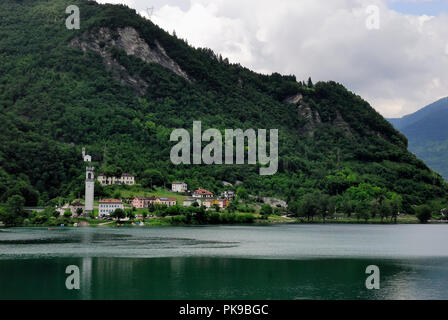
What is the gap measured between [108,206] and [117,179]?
24987 millimetres

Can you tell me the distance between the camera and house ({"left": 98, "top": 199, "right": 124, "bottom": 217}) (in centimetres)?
12208

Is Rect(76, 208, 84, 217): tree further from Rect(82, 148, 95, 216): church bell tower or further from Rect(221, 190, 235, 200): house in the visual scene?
Rect(221, 190, 235, 200): house

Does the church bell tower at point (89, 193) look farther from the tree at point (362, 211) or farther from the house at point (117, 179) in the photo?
the tree at point (362, 211)

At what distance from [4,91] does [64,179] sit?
210ft

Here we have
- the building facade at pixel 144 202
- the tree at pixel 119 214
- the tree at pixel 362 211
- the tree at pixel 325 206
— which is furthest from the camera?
the tree at pixel 362 211

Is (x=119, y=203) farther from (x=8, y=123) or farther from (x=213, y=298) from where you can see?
(x=213, y=298)

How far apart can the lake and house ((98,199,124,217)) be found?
4548 cm

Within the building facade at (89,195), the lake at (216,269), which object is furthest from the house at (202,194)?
the lake at (216,269)

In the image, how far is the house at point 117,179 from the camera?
146 metres

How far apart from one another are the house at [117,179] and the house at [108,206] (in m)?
21.7

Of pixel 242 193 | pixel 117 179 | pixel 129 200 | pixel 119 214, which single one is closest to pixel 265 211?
pixel 242 193

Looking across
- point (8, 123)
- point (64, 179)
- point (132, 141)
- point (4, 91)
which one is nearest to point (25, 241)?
point (64, 179)

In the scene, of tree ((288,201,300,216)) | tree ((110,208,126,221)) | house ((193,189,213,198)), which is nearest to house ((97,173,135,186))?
house ((193,189,213,198))
